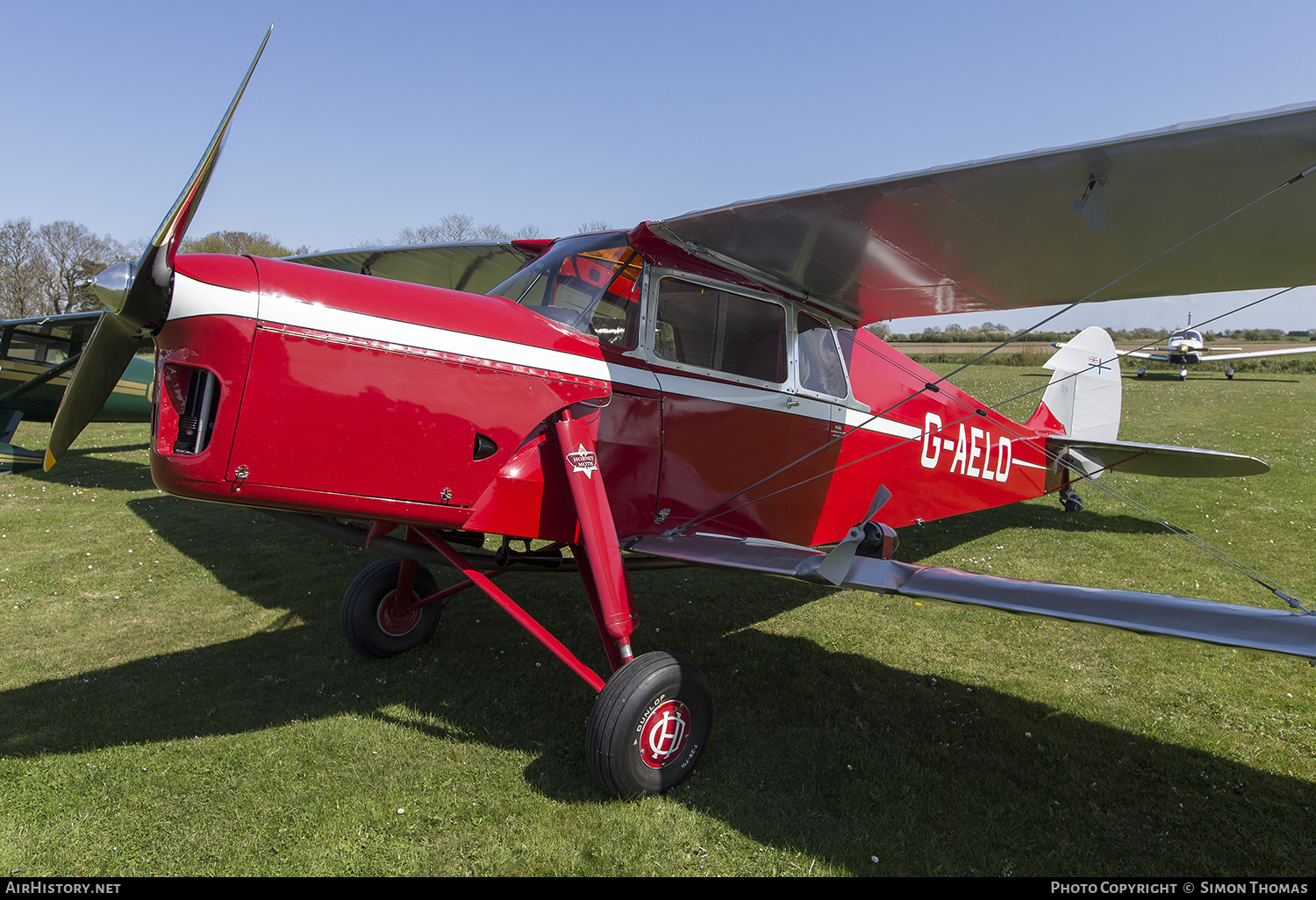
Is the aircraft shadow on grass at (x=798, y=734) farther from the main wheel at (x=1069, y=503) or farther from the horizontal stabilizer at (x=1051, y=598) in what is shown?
the main wheel at (x=1069, y=503)

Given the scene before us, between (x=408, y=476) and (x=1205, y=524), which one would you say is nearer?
(x=408, y=476)

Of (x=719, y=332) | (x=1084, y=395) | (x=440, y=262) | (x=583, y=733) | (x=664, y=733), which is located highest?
(x=440, y=262)

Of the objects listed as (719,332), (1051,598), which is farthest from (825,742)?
(719,332)

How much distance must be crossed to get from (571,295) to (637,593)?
327cm

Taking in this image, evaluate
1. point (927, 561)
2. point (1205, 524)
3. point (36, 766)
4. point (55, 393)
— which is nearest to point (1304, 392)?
point (1205, 524)

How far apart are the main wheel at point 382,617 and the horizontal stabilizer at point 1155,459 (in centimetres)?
602

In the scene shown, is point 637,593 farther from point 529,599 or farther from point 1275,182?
point 1275,182

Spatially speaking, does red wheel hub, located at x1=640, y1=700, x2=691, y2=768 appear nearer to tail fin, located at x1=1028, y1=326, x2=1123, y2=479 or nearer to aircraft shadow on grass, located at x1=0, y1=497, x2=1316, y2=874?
aircraft shadow on grass, located at x1=0, y1=497, x2=1316, y2=874

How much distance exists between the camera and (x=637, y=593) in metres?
6.41

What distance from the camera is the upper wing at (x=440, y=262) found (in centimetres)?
617

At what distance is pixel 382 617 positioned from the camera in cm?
492

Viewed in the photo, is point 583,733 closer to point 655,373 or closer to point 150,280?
point 655,373

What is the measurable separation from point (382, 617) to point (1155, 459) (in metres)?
7.28

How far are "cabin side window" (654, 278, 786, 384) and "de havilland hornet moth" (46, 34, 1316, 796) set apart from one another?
0.7 inches
